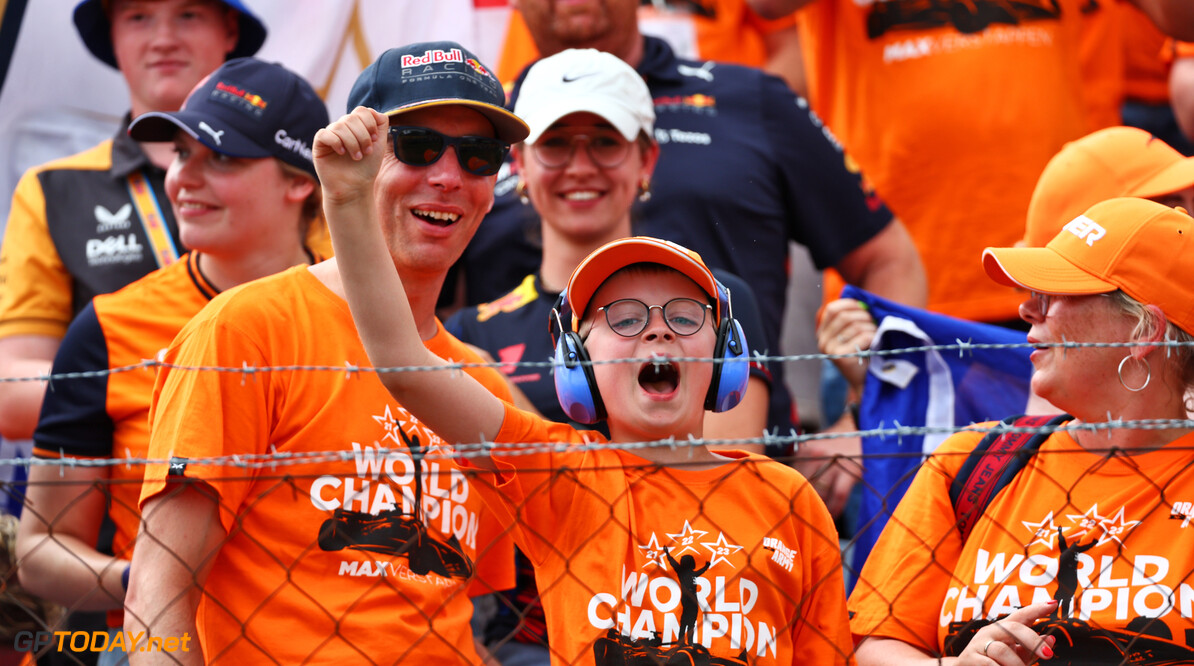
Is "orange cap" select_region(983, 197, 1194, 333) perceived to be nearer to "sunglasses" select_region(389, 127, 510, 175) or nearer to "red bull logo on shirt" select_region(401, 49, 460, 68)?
"sunglasses" select_region(389, 127, 510, 175)

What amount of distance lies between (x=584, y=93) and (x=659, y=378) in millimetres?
1194


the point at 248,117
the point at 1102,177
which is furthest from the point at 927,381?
the point at 248,117

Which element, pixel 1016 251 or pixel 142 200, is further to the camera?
pixel 142 200

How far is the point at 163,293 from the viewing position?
3.04 meters

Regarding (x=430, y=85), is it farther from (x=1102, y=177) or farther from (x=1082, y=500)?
(x=1102, y=177)

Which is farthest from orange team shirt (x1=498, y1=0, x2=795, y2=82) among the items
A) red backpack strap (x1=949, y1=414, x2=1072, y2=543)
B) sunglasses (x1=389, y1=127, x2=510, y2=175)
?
red backpack strap (x1=949, y1=414, x2=1072, y2=543)

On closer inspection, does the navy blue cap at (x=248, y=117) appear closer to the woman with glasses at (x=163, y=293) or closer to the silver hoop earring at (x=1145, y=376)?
the woman with glasses at (x=163, y=293)

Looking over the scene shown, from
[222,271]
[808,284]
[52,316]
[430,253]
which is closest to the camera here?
[430,253]

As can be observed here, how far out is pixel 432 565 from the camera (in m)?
2.34

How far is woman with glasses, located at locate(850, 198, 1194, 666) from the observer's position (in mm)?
2240

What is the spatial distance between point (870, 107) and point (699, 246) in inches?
46.6

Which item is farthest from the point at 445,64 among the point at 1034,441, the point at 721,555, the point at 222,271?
the point at 1034,441

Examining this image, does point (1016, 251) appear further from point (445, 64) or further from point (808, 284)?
point (808, 284)

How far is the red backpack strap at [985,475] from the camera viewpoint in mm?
2457
